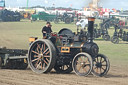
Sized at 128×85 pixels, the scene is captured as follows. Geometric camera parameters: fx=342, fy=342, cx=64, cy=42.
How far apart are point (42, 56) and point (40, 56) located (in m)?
0.08

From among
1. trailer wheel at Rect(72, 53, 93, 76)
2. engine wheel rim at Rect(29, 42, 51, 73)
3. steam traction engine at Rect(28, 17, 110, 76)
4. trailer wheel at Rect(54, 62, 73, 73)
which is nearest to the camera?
trailer wheel at Rect(72, 53, 93, 76)

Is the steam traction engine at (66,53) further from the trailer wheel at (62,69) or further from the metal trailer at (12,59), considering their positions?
→ the metal trailer at (12,59)

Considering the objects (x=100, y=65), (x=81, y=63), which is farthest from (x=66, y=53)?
(x=100, y=65)

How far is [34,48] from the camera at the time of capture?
1001cm

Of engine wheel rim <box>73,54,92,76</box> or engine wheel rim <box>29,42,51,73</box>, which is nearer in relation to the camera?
engine wheel rim <box>73,54,92,76</box>

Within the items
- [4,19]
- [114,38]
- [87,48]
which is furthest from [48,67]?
[4,19]

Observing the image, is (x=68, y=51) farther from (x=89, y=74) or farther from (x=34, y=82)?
(x=34, y=82)

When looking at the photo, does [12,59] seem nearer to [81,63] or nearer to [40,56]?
[40,56]

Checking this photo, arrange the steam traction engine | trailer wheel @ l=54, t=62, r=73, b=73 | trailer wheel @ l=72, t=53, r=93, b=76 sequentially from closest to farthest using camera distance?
trailer wheel @ l=72, t=53, r=93, b=76
the steam traction engine
trailer wheel @ l=54, t=62, r=73, b=73

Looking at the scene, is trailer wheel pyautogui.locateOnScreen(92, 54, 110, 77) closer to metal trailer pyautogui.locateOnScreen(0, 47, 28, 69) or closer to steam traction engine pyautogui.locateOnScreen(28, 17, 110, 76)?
steam traction engine pyautogui.locateOnScreen(28, 17, 110, 76)

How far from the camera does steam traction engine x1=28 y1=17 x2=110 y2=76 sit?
9.42 meters

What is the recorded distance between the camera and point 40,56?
977cm

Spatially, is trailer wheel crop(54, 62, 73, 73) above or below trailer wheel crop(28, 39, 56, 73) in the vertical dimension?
below

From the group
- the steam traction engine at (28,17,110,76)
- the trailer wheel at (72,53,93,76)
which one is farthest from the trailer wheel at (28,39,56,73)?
the trailer wheel at (72,53,93,76)
